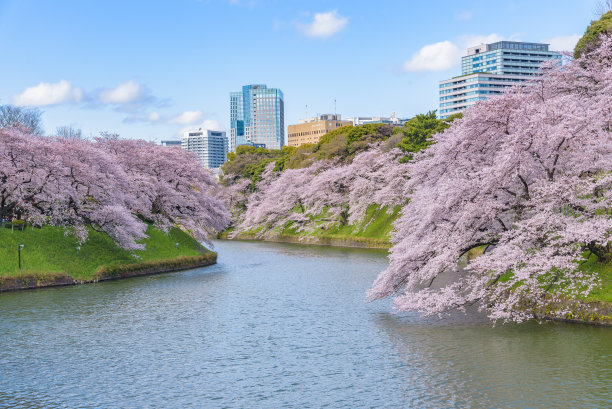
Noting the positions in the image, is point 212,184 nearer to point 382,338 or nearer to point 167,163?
point 167,163

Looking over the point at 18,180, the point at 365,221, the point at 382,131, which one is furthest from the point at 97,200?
the point at 382,131

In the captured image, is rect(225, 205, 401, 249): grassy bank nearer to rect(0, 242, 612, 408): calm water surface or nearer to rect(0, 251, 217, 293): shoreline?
rect(0, 251, 217, 293): shoreline

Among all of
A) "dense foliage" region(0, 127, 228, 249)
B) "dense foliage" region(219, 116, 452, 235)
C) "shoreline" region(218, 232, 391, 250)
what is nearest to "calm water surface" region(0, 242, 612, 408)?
"dense foliage" region(0, 127, 228, 249)

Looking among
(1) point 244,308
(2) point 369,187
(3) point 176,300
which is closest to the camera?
(1) point 244,308

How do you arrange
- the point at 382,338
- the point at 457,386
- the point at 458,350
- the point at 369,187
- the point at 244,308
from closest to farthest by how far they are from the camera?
the point at 457,386 → the point at 458,350 → the point at 382,338 → the point at 244,308 → the point at 369,187

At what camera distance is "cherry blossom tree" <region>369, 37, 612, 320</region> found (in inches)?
1043

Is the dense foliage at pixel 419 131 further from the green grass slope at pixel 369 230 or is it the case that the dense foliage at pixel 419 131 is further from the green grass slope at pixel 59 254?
the green grass slope at pixel 59 254

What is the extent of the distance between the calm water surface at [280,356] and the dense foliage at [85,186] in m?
9.92

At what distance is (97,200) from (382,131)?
189 ft

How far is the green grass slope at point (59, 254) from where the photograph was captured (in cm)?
4178

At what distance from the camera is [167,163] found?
61.6m

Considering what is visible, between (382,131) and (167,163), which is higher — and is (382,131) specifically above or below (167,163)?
above

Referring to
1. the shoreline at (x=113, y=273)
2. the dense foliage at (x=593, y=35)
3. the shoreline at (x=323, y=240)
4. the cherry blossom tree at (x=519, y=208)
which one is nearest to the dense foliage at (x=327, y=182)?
the shoreline at (x=323, y=240)

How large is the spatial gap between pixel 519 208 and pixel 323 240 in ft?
184
